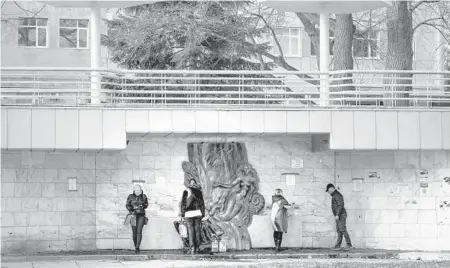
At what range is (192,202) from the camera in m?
27.5

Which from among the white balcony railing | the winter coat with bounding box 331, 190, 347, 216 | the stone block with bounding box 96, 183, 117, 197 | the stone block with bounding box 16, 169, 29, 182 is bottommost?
the winter coat with bounding box 331, 190, 347, 216

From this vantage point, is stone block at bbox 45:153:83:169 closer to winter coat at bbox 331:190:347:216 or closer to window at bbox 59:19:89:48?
winter coat at bbox 331:190:347:216

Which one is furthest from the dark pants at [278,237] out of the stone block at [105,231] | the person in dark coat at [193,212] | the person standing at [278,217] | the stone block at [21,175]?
the stone block at [21,175]

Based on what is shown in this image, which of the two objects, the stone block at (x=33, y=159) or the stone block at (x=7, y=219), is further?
the stone block at (x=33, y=159)

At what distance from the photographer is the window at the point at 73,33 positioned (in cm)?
5612

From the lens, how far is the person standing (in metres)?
28.8

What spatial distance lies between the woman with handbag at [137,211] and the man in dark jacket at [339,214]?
4.43 metres

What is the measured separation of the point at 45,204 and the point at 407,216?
8.59 m

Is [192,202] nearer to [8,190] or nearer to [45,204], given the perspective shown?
[45,204]

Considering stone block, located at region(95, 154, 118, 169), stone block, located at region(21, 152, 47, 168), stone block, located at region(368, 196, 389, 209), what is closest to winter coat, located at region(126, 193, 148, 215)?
stone block, located at region(95, 154, 118, 169)

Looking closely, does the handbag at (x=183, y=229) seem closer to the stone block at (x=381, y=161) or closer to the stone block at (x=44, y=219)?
the stone block at (x=44, y=219)

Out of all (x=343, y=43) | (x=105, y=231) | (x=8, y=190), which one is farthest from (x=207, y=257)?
(x=343, y=43)

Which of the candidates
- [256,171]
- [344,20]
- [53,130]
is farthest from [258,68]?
[53,130]

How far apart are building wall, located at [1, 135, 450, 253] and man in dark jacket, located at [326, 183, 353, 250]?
57 centimetres
